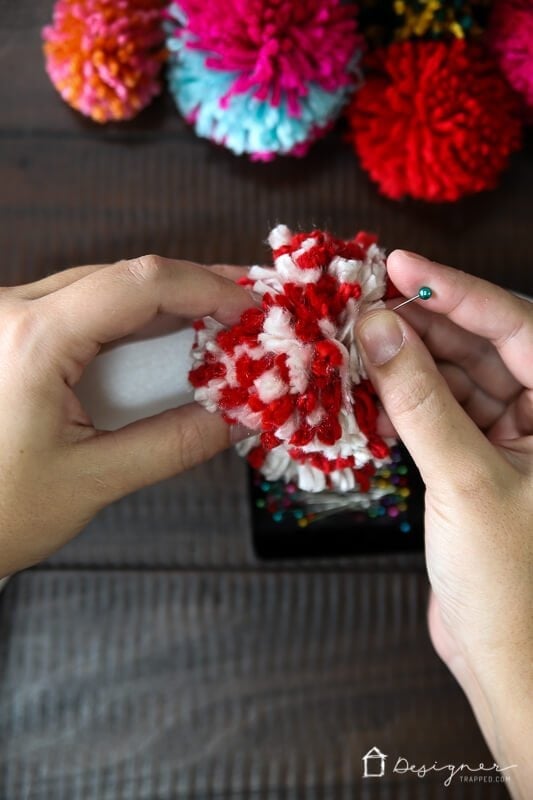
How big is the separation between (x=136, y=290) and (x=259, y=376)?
0.33 ft

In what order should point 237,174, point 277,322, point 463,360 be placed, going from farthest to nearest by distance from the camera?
point 237,174
point 463,360
point 277,322

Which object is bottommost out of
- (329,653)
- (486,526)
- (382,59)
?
(329,653)

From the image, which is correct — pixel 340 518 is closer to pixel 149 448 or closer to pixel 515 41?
pixel 149 448

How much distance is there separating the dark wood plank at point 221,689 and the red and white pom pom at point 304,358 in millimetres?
249

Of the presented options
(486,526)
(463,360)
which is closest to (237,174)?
(463,360)

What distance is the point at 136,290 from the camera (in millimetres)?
445

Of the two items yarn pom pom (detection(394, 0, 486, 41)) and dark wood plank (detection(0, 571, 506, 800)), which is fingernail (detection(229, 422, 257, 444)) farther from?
yarn pom pom (detection(394, 0, 486, 41))

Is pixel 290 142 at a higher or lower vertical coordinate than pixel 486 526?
higher

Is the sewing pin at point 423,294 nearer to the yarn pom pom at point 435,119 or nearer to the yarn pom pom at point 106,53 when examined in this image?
the yarn pom pom at point 435,119

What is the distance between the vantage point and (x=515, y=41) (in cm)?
63

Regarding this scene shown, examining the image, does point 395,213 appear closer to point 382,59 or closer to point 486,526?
point 382,59

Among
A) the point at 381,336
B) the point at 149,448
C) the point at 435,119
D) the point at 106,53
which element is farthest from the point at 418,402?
the point at 106,53

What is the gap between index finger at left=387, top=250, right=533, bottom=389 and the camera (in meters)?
0.46

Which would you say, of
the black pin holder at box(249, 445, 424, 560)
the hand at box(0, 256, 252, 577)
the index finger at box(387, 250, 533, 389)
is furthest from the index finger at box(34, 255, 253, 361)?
the black pin holder at box(249, 445, 424, 560)
